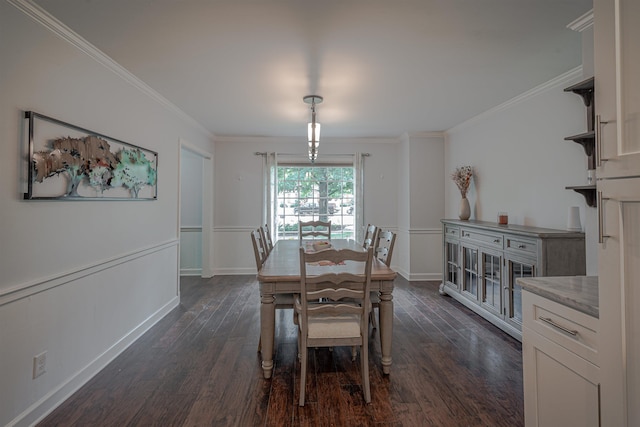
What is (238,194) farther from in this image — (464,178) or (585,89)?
(585,89)

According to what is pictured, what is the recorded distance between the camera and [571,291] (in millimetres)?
1343

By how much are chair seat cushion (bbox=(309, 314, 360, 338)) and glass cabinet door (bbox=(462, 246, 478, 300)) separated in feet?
6.99

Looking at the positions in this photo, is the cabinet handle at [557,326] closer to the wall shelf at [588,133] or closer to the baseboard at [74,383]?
the wall shelf at [588,133]

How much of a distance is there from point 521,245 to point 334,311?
193cm

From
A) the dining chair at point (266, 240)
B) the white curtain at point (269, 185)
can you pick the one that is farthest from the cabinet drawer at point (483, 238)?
the white curtain at point (269, 185)

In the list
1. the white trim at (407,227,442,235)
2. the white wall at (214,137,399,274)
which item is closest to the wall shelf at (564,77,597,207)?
the white trim at (407,227,442,235)

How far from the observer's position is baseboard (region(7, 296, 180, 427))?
1792mm

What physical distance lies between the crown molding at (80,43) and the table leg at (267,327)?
2.14 meters

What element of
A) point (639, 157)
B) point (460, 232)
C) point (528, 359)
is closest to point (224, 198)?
point (460, 232)

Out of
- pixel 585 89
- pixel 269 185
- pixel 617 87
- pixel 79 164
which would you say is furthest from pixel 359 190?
pixel 617 87

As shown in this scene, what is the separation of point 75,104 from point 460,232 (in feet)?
13.1

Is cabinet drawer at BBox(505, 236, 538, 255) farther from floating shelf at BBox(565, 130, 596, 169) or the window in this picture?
the window

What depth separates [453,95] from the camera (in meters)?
3.42

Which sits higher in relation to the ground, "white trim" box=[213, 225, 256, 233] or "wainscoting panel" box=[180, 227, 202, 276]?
"white trim" box=[213, 225, 256, 233]
